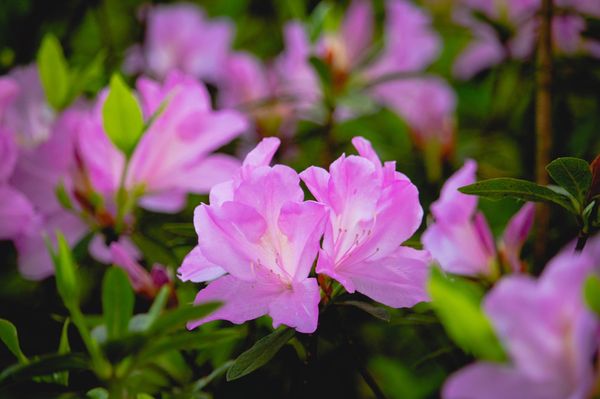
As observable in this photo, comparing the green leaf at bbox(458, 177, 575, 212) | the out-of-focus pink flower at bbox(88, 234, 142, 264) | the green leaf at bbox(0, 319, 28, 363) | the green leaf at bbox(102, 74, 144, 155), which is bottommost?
the out-of-focus pink flower at bbox(88, 234, 142, 264)

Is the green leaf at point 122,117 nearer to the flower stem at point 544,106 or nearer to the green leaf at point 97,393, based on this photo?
the green leaf at point 97,393

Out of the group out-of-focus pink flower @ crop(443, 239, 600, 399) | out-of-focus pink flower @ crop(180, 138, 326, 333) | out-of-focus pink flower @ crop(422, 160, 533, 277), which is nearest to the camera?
out-of-focus pink flower @ crop(443, 239, 600, 399)

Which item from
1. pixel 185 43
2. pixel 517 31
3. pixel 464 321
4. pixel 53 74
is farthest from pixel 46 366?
pixel 185 43

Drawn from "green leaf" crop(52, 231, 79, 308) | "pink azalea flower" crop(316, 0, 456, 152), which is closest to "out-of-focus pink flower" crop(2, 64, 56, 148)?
"pink azalea flower" crop(316, 0, 456, 152)

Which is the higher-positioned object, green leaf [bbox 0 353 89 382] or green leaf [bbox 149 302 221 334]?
green leaf [bbox 149 302 221 334]

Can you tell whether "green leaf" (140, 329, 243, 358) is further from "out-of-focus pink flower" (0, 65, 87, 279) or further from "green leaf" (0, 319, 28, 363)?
"out-of-focus pink flower" (0, 65, 87, 279)

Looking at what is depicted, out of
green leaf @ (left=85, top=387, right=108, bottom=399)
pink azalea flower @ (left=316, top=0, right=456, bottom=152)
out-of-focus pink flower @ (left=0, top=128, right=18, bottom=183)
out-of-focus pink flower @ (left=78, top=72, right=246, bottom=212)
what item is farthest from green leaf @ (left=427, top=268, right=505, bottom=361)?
pink azalea flower @ (left=316, top=0, right=456, bottom=152)

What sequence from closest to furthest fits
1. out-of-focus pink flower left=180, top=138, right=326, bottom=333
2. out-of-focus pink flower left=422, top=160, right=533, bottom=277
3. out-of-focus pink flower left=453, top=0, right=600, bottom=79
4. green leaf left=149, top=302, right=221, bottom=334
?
green leaf left=149, top=302, right=221, bottom=334
out-of-focus pink flower left=180, top=138, right=326, bottom=333
out-of-focus pink flower left=422, top=160, right=533, bottom=277
out-of-focus pink flower left=453, top=0, right=600, bottom=79

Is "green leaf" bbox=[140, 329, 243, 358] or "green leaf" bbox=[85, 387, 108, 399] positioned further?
"green leaf" bbox=[85, 387, 108, 399]

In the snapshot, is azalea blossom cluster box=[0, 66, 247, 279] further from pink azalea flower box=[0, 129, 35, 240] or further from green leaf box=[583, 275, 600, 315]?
green leaf box=[583, 275, 600, 315]
